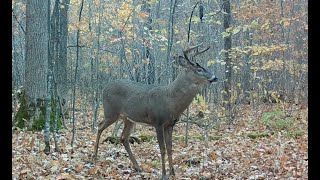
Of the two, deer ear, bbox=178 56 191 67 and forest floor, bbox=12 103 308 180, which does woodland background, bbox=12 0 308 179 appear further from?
deer ear, bbox=178 56 191 67

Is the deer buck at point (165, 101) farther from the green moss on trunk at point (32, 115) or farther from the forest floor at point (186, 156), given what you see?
the green moss on trunk at point (32, 115)

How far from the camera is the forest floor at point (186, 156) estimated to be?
242 inches

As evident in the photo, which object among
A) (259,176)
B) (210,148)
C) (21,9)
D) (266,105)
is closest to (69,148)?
(210,148)

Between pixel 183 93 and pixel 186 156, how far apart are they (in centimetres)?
151

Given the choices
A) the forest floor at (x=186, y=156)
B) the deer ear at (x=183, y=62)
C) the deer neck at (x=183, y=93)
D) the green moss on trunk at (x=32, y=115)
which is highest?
the deer ear at (x=183, y=62)

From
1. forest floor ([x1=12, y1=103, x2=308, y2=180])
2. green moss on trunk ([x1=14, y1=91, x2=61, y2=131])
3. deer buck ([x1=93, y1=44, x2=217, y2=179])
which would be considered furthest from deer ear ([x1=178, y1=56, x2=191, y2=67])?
green moss on trunk ([x1=14, y1=91, x2=61, y2=131])

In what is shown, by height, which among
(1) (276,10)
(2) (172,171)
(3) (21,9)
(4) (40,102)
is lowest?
(2) (172,171)

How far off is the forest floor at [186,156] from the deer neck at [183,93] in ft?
3.17

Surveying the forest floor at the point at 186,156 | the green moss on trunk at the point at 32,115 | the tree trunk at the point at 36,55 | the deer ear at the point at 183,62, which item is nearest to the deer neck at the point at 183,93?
the deer ear at the point at 183,62

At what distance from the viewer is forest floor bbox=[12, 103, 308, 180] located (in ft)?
20.2

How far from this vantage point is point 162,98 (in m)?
6.89

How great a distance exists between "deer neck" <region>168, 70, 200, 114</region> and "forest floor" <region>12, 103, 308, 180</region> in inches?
38.1
